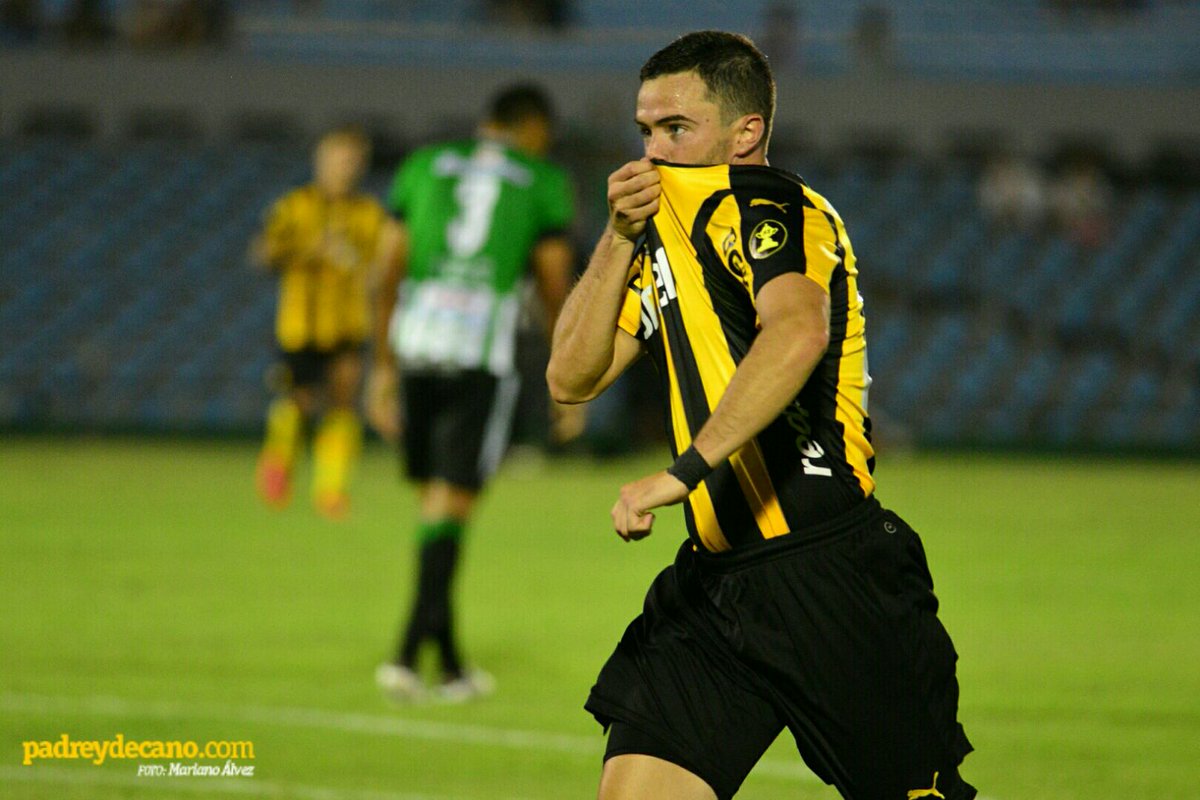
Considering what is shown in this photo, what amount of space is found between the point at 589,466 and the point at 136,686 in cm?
1220

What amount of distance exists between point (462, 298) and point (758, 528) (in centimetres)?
394

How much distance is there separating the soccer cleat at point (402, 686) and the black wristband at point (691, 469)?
3840mm

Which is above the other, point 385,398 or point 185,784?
point 385,398

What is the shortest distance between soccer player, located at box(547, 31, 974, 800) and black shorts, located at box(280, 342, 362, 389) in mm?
9775

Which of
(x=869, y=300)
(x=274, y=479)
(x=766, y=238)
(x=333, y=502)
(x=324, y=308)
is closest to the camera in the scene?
(x=766, y=238)

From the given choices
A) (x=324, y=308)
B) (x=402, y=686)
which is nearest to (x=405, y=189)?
(x=402, y=686)

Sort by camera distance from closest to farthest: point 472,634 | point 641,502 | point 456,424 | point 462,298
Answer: point 641,502 → point 456,424 → point 462,298 → point 472,634

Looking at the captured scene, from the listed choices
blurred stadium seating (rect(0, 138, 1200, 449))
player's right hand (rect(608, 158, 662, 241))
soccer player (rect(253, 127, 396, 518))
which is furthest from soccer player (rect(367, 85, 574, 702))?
blurred stadium seating (rect(0, 138, 1200, 449))

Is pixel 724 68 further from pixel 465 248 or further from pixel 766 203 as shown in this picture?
pixel 465 248

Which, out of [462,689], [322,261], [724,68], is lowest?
[462,689]

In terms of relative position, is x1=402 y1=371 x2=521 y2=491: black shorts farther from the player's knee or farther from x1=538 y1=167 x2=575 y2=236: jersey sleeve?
the player's knee

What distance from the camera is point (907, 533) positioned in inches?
138

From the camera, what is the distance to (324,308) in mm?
13078

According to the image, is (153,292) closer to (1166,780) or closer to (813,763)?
(1166,780)
